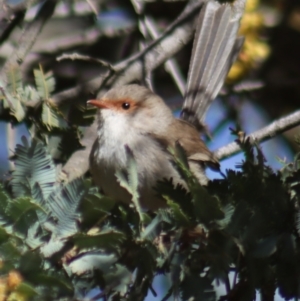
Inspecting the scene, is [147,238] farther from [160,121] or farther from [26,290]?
[160,121]

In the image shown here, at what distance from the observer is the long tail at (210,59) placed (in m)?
5.70

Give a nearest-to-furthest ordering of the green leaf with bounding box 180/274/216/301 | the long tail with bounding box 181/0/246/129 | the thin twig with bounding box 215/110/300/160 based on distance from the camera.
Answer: the green leaf with bounding box 180/274/216/301
the thin twig with bounding box 215/110/300/160
the long tail with bounding box 181/0/246/129

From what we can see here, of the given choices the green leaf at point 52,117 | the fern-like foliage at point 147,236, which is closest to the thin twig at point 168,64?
the green leaf at point 52,117

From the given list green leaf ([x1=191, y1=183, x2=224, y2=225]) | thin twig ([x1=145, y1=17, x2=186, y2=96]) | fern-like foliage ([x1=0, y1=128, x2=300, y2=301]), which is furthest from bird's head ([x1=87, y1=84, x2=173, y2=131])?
green leaf ([x1=191, y1=183, x2=224, y2=225])

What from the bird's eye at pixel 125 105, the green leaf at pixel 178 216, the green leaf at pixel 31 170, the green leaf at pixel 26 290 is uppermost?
the bird's eye at pixel 125 105

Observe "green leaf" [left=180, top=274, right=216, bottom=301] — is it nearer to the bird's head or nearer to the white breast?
the white breast

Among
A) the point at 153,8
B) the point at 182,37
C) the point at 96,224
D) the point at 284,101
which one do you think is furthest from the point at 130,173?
the point at 284,101

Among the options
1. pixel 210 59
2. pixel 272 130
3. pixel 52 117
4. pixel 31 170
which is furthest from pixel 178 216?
pixel 210 59

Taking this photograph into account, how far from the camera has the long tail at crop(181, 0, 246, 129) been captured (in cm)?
570

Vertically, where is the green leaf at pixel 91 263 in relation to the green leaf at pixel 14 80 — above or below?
below

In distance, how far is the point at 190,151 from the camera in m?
4.99

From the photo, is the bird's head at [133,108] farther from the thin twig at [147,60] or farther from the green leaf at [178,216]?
the green leaf at [178,216]

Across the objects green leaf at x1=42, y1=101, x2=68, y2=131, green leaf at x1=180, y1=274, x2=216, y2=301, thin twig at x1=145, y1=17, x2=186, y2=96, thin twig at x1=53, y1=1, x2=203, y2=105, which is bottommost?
green leaf at x1=180, y1=274, x2=216, y2=301

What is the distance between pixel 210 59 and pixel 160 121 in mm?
901
